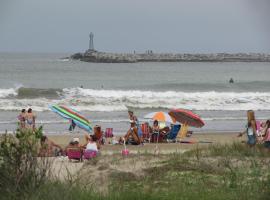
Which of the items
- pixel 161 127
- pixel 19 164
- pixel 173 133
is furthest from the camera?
pixel 161 127

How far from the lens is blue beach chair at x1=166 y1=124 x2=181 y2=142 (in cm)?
1562

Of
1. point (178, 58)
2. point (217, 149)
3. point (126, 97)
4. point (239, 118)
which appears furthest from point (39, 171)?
point (178, 58)

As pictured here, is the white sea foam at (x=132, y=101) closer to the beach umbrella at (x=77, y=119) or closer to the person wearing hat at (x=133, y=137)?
the beach umbrella at (x=77, y=119)

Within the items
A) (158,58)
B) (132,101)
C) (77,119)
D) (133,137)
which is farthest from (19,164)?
(158,58)

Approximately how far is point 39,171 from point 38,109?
2001cm

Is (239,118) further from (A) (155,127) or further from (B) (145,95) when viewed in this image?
(B) (145,95)

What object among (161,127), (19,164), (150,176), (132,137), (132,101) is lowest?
(132,101)

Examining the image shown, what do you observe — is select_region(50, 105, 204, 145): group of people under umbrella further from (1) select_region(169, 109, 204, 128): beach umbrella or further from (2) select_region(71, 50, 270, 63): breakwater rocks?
(2) select_region(71, 50, 270, 63): breakwater rocks

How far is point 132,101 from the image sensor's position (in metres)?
31.0

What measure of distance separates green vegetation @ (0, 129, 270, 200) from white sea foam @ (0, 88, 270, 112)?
1740 centimetres

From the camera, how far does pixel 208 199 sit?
5945 millimetres

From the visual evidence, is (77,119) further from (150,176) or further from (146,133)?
(150,176)

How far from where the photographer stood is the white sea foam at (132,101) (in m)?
27.6

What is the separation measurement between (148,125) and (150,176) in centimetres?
840
